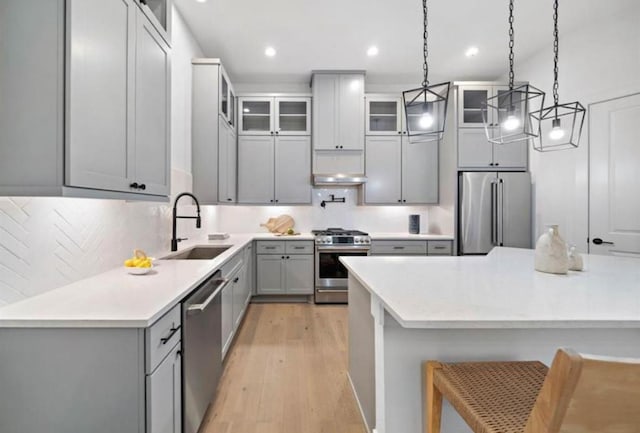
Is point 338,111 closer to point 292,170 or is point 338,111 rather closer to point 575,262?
→ point 292,170

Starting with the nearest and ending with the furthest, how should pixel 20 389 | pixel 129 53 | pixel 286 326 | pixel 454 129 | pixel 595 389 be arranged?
pixel 595 389 < pixel 20 389 < pixel 129 53 < pixel 286 326 < pixel 454 129

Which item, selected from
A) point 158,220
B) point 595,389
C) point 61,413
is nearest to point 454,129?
point 158,220

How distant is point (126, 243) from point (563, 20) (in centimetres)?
447

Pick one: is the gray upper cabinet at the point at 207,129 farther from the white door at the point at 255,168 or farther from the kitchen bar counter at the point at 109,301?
the kitchen bar counter at the point at 109,301

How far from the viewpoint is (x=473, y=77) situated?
4438mm

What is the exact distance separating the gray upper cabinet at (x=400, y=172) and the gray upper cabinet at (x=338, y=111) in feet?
1.06

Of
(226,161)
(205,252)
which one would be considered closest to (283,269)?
(205,252)

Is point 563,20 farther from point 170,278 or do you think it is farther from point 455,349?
point 170,278

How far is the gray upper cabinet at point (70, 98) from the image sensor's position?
110 centimetres

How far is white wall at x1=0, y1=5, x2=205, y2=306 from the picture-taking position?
4.17 feet

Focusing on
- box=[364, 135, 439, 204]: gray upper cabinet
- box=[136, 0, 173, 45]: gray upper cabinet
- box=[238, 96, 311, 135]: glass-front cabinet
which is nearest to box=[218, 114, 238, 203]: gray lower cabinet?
box=[238, 96, 311, 135]: glass-front cabinet

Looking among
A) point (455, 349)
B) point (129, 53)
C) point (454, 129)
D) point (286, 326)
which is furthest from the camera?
point (454, 129)

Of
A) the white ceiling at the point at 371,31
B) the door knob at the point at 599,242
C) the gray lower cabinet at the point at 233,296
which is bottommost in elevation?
the gray lower cabinet at the point at 233,296

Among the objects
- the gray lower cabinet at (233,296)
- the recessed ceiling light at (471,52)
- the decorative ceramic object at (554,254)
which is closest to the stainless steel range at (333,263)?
the gray lower cabinet at (233,296)
